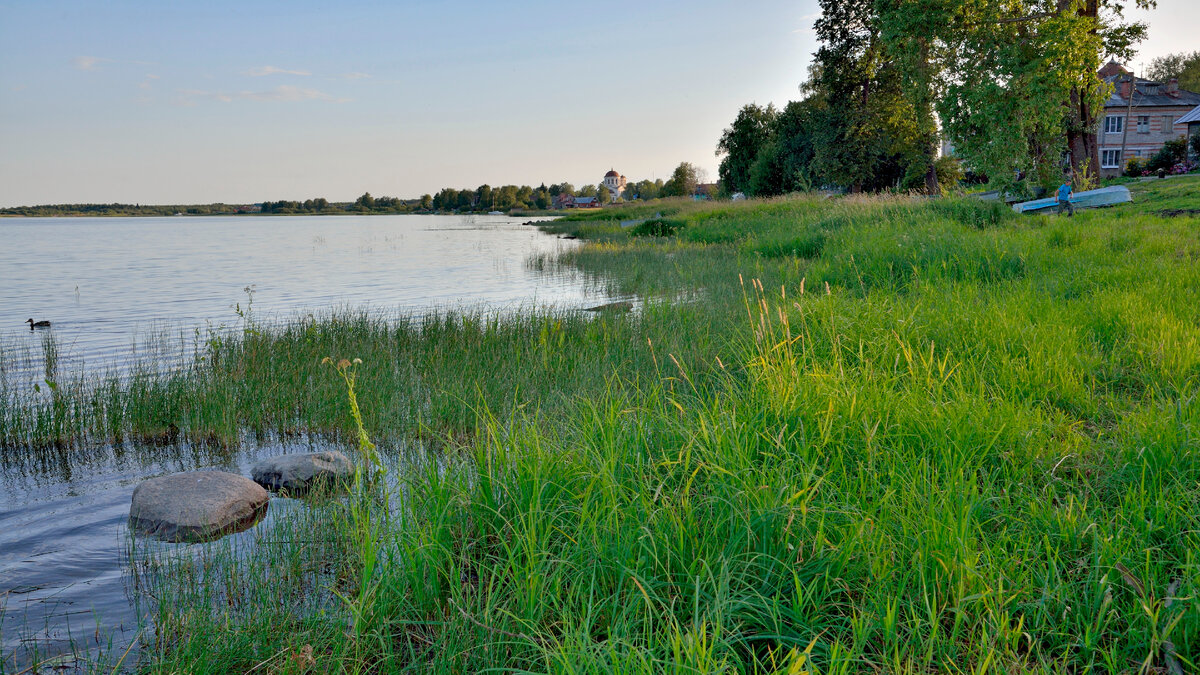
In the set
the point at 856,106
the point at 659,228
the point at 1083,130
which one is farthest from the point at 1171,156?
the point at 659,228

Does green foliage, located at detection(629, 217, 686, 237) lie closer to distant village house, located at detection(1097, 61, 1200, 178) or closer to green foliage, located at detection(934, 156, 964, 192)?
green foliage, located at detection(934, 156, 964, 192)

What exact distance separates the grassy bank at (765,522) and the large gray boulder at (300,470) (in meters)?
0.60

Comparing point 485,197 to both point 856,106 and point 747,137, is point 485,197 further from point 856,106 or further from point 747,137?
point 856,106

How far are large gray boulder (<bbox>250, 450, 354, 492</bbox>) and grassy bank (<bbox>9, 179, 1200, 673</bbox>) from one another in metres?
0.60

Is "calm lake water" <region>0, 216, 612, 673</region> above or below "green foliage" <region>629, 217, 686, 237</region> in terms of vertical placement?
below

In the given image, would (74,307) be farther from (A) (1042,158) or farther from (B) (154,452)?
(A) (1042,158)

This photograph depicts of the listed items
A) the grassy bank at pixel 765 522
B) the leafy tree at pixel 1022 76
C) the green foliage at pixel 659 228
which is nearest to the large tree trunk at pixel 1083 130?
the leafy tree at pixel 1022 76

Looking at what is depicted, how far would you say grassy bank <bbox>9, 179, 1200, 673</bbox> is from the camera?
237 cm

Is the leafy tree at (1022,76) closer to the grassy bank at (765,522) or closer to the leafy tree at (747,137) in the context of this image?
the grassy bank at (765,522)

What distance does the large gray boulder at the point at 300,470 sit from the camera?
4.98 m

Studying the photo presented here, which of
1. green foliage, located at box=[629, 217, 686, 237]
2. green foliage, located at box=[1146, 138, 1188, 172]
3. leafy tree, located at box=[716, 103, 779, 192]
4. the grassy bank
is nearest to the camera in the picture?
the grassy bank

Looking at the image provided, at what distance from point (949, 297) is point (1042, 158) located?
19.8m

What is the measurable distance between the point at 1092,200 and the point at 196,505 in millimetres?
21769

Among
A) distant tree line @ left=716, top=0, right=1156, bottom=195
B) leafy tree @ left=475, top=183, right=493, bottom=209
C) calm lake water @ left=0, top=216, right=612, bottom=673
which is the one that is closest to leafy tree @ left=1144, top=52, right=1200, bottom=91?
distant tree line @ left=716, top=0, right=1156, bottom=195
